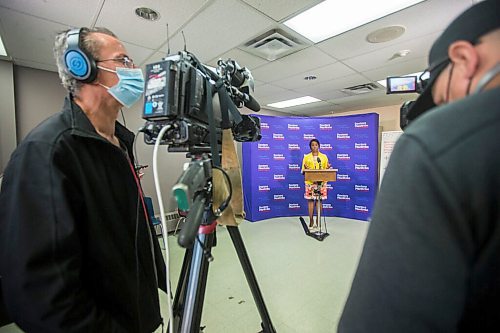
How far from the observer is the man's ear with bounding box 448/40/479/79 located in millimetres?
394

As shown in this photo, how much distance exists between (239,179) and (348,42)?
2257 mm

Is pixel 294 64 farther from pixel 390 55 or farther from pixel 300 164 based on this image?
pixel 300 164

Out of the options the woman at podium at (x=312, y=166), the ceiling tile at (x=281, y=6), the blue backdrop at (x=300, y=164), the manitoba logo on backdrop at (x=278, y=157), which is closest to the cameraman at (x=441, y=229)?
the ceiling tile at (x=281, y=6)

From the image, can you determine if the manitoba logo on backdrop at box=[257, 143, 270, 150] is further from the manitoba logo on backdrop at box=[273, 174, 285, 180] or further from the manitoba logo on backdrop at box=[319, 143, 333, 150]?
the manitoba logo on backdrop at box=[319, 143, 333, 150]

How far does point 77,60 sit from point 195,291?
924 millimetres

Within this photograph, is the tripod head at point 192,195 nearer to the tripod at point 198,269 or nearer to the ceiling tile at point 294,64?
the tripod at point 198,269

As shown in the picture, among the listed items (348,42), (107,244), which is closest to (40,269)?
(107,244)

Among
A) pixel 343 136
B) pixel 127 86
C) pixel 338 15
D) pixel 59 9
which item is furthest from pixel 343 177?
pixel 59 9

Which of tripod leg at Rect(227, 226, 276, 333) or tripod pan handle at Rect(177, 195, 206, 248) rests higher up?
tripod pan handle at Rect(177, 195, 206, 248)

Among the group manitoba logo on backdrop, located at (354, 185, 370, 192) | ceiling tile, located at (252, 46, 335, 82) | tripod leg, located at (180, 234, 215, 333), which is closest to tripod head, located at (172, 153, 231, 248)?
tripod leg, located at (180, 234, 215, 333)

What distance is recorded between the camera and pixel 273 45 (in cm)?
235

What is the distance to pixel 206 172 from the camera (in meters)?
0.67

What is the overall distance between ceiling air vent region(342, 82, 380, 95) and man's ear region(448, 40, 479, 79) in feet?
12.6

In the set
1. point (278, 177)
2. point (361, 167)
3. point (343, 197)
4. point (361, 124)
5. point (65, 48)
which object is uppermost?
point (361, 124)
